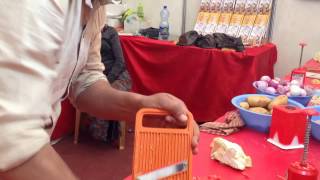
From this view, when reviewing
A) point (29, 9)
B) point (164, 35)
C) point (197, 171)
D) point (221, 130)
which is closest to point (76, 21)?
point (29, 9)

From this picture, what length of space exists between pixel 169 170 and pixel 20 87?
31cm

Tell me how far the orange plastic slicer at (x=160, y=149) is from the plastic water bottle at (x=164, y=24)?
8.91ft

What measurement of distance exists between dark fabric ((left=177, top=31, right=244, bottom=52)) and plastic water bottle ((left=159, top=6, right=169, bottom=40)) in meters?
0.45

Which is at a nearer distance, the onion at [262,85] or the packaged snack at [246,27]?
the onion at [262,85]

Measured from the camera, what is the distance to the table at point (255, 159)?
0.99 meters

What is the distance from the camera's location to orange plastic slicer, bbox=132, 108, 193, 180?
2.27 ft

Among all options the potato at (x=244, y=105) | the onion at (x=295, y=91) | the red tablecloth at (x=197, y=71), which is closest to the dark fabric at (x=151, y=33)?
the red tablecloth at (x=197, y=71)

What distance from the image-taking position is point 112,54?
8.98 ft

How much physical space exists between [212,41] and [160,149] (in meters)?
2.26

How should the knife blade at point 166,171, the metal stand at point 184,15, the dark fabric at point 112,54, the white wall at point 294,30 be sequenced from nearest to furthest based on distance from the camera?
1. the knife blade at point 166,171
2. the dark fabric at point 112,54
3. the white wall at point 294,30
4. the metal stand at point 184,15

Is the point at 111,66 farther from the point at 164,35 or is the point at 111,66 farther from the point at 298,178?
the point at 298,178

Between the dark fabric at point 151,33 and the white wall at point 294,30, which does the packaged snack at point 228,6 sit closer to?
the white wall at point 294,30

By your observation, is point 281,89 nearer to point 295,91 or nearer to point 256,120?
point 295,91

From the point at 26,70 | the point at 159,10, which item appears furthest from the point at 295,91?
the point at 159,10
